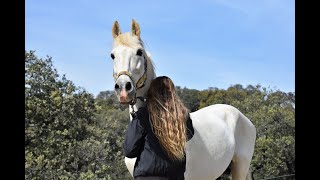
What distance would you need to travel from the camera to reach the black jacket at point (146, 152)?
201 cm

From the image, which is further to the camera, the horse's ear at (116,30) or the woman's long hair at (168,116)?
the horse's ear at (116,30)

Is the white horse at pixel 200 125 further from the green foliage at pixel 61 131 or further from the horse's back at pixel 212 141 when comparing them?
the green foliage at pixel 61 131

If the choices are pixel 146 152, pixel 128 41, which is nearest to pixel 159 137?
pixel 146 152

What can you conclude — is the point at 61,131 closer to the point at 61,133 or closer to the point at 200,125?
the point at 61,133

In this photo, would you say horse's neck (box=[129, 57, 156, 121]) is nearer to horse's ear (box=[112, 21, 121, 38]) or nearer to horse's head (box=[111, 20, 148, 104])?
horse's head (box=[111, 20, 148, 104])

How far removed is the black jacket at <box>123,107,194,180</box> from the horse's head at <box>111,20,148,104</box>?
0.14 m

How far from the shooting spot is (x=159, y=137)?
2.07 metres

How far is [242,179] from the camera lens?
3627mm

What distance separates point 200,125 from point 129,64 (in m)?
1.02

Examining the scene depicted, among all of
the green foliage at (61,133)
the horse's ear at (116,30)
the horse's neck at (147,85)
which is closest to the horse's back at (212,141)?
the horse's neck at (147,85)

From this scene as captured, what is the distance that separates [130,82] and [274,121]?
13433 mm

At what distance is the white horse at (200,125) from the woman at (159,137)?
0.40ft
